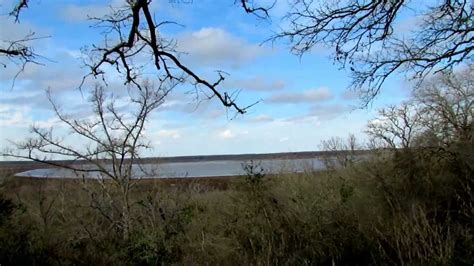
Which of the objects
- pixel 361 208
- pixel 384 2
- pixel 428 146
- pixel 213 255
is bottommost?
pixel 213 255

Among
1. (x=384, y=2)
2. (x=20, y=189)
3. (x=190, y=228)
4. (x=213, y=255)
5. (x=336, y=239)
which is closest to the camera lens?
(x=384, y=2)

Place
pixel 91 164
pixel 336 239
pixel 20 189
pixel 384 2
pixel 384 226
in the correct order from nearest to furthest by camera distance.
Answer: pixel 384 2 < pixel 384 226 < pixel 336 239 < pixel 91 164 < pixel 20 189

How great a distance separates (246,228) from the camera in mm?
15648

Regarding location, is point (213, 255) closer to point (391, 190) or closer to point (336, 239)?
point (336, 239)

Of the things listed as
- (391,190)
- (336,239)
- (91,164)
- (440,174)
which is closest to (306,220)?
(336,239)

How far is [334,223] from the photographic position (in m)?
14.9

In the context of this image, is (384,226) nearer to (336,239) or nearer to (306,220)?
(336,239)

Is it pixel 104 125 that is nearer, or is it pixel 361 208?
pixel 361 208

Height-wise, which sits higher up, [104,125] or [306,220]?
[104,125]

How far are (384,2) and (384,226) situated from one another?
6.28 meters

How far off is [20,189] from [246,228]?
58.0ft

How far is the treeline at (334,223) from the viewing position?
9.94 meters

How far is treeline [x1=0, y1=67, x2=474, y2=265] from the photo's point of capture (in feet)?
32.6

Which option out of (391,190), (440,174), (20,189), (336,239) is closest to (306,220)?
(336,239)
